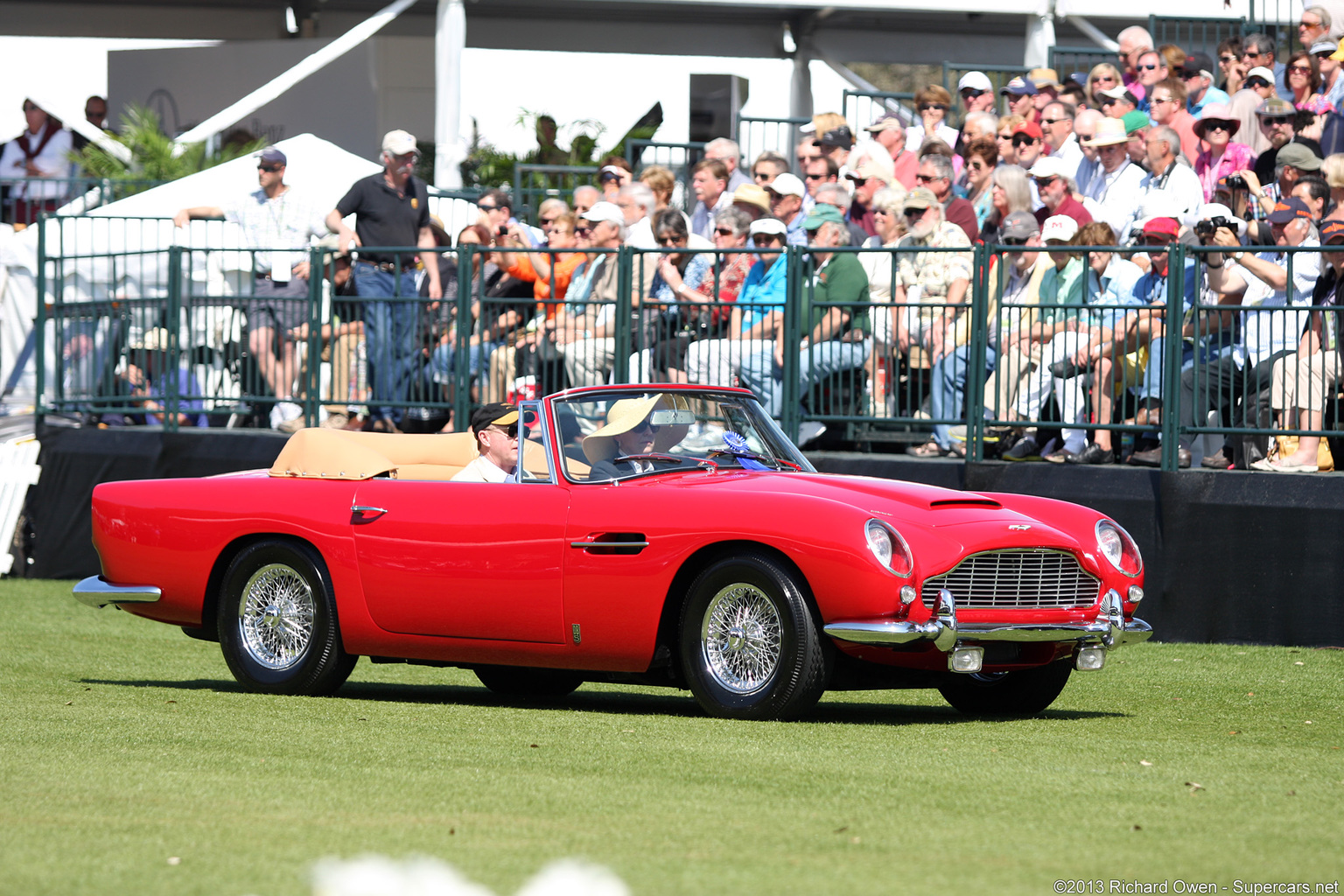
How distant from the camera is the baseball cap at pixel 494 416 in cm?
954

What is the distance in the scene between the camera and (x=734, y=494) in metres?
→ 8.37

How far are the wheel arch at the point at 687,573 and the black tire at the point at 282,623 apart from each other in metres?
1.74

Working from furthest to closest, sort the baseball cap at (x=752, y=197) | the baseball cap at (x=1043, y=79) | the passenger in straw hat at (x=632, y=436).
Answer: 1. the baseball cap at (x=1043, y=79)
2. the baseball cap at (x=752, y=197)
3. the passenger in straw hat at (x=632, y=436)

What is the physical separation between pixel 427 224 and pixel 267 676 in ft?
22.5

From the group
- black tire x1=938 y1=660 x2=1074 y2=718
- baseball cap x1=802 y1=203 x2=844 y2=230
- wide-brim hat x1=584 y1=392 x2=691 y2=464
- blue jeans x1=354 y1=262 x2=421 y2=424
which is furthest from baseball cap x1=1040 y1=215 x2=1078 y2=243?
blue jeans x1=354 y1=262 x2=421 y2=424

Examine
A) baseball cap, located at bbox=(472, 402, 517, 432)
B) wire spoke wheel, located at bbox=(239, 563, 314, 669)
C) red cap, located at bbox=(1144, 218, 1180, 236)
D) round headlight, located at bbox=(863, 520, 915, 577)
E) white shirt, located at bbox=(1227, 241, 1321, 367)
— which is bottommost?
wire spoke wheel, located at bbox=(239, 563, 314, 669)

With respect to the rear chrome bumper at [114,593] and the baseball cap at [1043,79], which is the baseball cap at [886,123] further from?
the rear chrome bumper at [114,593]

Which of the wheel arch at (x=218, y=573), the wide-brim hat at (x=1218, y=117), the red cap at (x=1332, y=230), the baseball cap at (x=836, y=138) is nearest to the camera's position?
the wheel arch at (x=218, y=573)

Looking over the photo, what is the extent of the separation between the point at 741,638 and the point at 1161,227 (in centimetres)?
577

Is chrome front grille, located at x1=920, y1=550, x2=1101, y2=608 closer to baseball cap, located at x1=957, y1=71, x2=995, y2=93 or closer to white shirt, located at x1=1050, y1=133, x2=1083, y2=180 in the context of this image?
white shirt, located at x1=1050, y1=133, x2=1083, y2=180

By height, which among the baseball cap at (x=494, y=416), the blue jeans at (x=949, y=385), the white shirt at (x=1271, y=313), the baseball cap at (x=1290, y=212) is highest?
A: the baseball cap at (x=1290, y=212)

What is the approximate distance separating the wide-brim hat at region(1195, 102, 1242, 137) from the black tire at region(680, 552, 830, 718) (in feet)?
27.1

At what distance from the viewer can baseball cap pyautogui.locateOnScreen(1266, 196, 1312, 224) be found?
12478 millimetres

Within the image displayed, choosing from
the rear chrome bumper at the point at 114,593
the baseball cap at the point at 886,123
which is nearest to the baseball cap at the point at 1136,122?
the baseball cap at the point at 886,123
